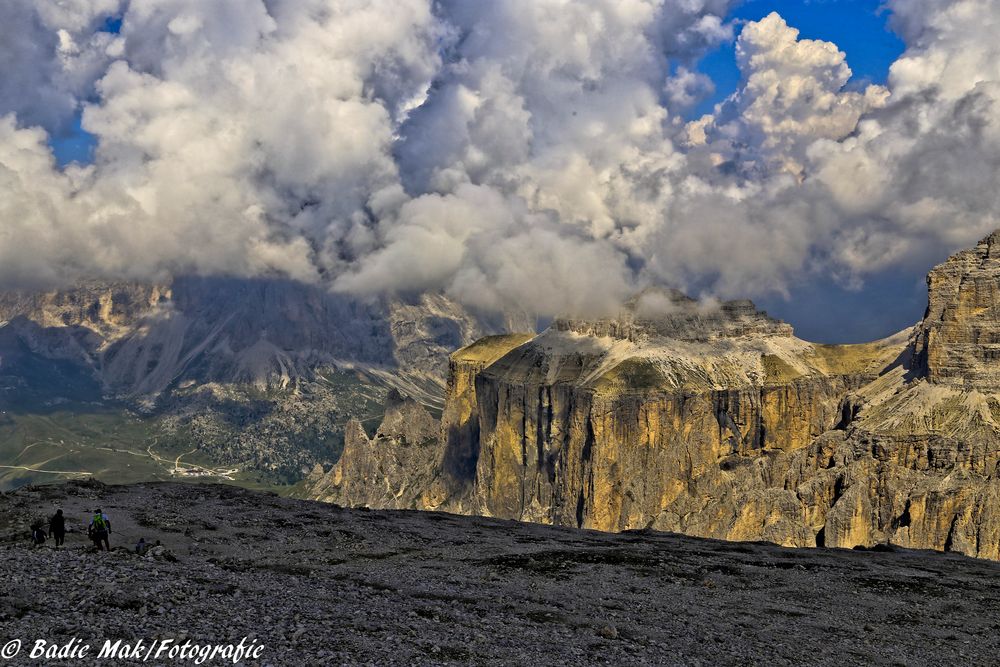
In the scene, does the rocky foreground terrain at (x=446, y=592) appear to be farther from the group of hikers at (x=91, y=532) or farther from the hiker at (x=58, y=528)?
the hiker at (x=58, y=528)

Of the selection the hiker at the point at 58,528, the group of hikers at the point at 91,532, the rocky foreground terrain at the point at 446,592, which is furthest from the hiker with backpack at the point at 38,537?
the rocky foreground terrain at the point at 446,592

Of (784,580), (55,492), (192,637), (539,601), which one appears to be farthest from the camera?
(55,492)

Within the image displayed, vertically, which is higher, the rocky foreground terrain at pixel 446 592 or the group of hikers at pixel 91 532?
the group of hikers at pixel 91 532

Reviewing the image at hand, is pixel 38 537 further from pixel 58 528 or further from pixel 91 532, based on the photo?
pixel 91 532

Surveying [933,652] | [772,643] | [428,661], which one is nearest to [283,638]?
[428,661]

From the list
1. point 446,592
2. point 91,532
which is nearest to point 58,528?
point 91,532

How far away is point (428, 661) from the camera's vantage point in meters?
49.3

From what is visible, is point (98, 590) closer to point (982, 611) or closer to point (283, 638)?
point (283, 638)

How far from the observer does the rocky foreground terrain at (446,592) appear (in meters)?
51.2

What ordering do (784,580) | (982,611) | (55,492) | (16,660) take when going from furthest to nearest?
1. (55,492)
2. (784,580)
3. (982,611)
4. (16,660)

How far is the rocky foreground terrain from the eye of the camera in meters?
51.2

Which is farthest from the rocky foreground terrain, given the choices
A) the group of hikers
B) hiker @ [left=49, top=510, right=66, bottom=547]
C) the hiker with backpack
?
the hiker with backpack

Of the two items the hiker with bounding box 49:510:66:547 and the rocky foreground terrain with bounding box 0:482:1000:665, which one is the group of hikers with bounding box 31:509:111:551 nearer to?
the hiker with bounding box 49:510:66:547

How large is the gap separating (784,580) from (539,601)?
42.3 metres
